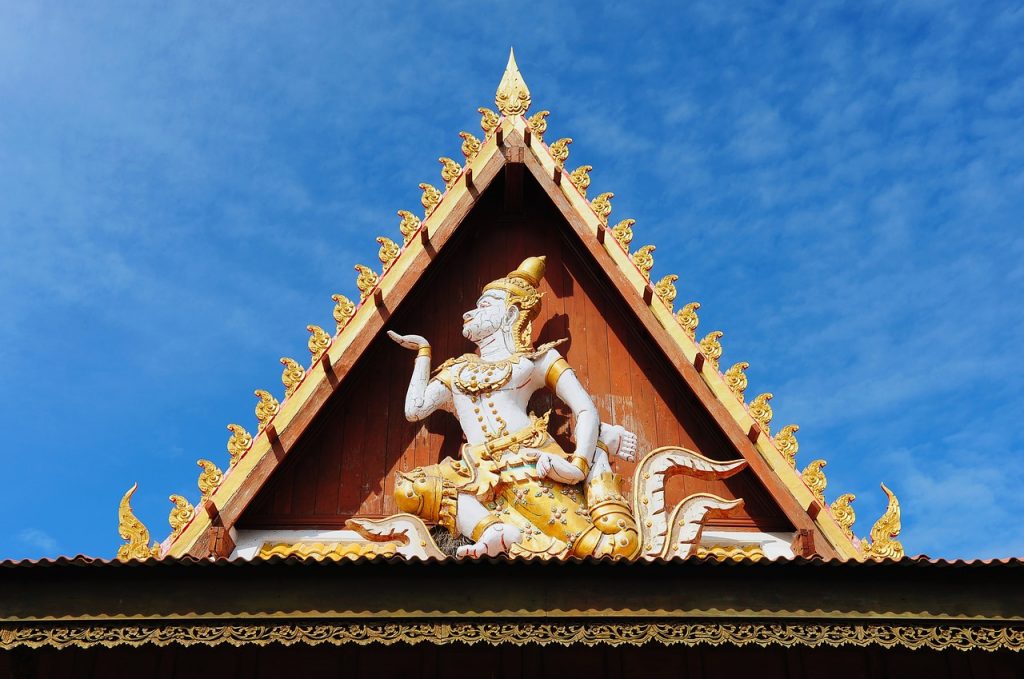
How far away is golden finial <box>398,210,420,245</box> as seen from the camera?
31.0 feet

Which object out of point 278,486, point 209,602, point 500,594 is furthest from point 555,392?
point 209,602

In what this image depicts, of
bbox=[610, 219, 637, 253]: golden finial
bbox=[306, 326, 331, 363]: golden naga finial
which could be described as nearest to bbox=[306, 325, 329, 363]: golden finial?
bbox=[306, 326, 331, 363]: golden naga finial

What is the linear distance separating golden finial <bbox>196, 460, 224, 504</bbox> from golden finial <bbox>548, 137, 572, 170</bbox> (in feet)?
13.0

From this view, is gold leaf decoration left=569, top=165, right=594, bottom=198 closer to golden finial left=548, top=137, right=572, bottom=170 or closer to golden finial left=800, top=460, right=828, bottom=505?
golden finial left=548, top=137, right=572, bottom=170

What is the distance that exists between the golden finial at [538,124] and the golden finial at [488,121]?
0.30m

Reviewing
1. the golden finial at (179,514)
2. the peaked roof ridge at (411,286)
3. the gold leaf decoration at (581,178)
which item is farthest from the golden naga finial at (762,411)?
the golden finial at (179,514)

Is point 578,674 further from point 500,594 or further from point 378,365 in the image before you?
point 378,365

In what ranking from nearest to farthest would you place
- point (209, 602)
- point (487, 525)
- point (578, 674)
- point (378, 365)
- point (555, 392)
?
point (209, 602)
point (578, 674)
point (487, 525)
point (555, 392)
point (378, 365)

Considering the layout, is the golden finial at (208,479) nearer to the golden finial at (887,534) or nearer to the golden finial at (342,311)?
the golden finial at (342,311)

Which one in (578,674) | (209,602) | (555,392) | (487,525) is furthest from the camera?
(555,392)

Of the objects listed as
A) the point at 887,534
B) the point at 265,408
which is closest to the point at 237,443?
the point at 265,408

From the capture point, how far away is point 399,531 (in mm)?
7562

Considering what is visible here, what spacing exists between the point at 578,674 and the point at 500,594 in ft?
3.44

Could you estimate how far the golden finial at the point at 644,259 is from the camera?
30.3 ft
